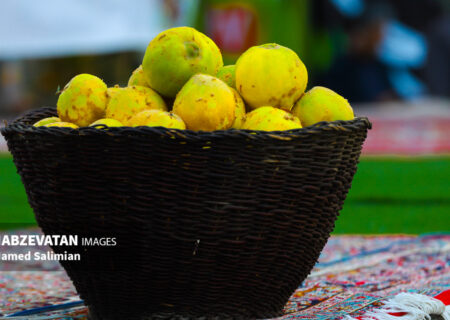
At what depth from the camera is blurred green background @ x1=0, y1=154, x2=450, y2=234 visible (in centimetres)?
295

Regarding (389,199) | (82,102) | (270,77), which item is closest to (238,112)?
(270,77)

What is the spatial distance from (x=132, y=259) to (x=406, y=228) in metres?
1.66

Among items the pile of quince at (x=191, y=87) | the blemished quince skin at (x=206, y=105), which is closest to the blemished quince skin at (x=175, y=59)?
the pile of quince at (x=191, y=87)

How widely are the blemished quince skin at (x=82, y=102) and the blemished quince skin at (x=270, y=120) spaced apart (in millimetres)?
373

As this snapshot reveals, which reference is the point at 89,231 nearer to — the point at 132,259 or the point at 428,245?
the point at 132,259

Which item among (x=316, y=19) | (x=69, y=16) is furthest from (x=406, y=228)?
(x=316, y=19)

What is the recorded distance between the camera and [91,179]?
4.85ft

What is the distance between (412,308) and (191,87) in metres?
0.74

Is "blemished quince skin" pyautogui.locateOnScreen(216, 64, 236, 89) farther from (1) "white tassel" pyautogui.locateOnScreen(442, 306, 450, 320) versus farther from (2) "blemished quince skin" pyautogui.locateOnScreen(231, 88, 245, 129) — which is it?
(1) "white tassel" pyautogui.locateOnScreen(442, 306, 450, 320)

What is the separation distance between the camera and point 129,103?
5.41 feet

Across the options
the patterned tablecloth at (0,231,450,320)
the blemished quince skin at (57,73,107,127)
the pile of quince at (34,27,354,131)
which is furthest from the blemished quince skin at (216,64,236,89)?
the patterned tablecloth at (0,231,450,320)

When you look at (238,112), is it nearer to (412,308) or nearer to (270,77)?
(270,77)

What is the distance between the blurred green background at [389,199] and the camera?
2.95 m

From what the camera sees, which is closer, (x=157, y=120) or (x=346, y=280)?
(x=157, y=120)
